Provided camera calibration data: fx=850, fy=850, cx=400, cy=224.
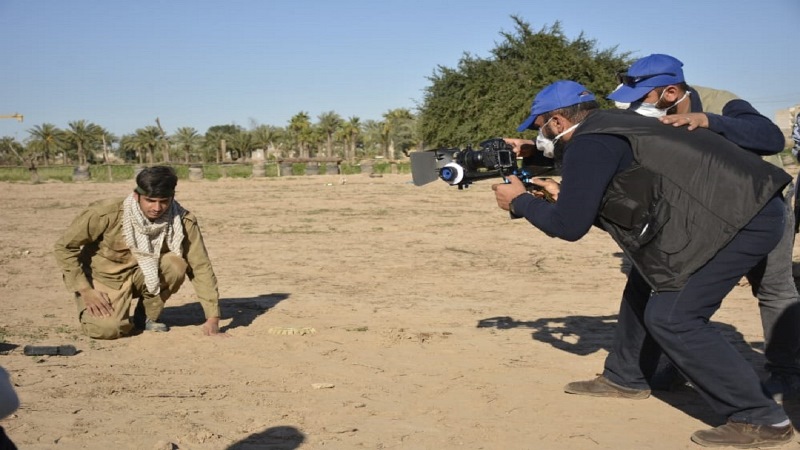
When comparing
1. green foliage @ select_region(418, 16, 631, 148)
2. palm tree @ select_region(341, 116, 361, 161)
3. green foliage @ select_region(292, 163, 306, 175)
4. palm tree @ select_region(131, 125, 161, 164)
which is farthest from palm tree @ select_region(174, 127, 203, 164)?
green foliage @ select_region(418, 16, 631, 148)

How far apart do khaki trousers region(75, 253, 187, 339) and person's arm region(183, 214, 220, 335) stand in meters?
0.10

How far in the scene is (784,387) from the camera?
15.5 ft

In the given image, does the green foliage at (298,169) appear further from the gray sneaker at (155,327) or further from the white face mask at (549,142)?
the white face mask at (549,142)

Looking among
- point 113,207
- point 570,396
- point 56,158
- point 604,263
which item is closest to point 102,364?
point 113,207

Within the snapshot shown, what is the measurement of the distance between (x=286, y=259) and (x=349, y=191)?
1544 cm

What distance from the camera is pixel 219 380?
204 inches

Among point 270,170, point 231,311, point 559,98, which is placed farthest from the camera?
point 270,170

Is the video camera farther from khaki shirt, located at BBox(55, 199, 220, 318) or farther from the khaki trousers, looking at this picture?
the khaki trousers

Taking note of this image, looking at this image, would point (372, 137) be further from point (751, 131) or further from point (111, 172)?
point (751, 131)

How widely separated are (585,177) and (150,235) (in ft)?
12.1

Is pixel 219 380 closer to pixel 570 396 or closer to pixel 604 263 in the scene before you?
pixel 570 396

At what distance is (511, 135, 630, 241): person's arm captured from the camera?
402 centimetres

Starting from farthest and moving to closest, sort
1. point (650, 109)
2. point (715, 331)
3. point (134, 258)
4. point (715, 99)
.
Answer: point (134, 258) → point (715, 99) → point (650, 109) → point (715, 331)

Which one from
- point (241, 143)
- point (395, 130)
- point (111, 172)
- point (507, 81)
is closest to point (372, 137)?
point (395, 130)
